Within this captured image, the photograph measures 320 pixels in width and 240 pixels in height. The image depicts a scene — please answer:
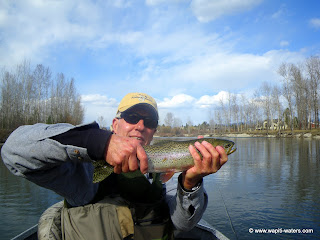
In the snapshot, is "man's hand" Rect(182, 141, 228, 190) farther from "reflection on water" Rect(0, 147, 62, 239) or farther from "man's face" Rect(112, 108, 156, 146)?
"reflection on water" Rect(0, 147, 62, 239)

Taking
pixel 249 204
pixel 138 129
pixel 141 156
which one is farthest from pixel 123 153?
pixel 249 204

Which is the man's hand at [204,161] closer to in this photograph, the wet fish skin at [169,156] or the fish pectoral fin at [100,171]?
the wet fish skin at [169,156]

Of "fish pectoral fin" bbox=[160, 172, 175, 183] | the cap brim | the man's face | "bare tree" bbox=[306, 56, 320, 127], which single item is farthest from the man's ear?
"bare tree" bbox=[306, 56, 320, 127]

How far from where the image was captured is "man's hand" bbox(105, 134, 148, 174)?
1847mm

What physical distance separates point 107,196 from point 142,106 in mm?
1540

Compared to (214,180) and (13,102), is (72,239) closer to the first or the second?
(214,180)

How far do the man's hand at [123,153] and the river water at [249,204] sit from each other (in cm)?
485

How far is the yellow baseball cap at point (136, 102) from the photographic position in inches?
145

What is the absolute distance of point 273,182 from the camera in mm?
10555

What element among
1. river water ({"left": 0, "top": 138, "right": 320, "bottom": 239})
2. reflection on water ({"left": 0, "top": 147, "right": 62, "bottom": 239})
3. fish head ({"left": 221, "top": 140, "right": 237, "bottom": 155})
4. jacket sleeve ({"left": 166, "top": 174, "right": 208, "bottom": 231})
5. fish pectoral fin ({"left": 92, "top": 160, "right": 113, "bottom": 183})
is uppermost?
fish head ({"left": 221, "top": 140, "right": 237, "bottom": 155})

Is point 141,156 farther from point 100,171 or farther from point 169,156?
point 169,156

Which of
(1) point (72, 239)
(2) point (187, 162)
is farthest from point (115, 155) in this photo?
(1) point (72, 239)

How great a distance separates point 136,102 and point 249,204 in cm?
605

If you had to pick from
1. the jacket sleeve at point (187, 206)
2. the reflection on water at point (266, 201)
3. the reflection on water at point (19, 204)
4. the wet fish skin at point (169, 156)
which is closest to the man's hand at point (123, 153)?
the wet fish skin at point (169, 156)
